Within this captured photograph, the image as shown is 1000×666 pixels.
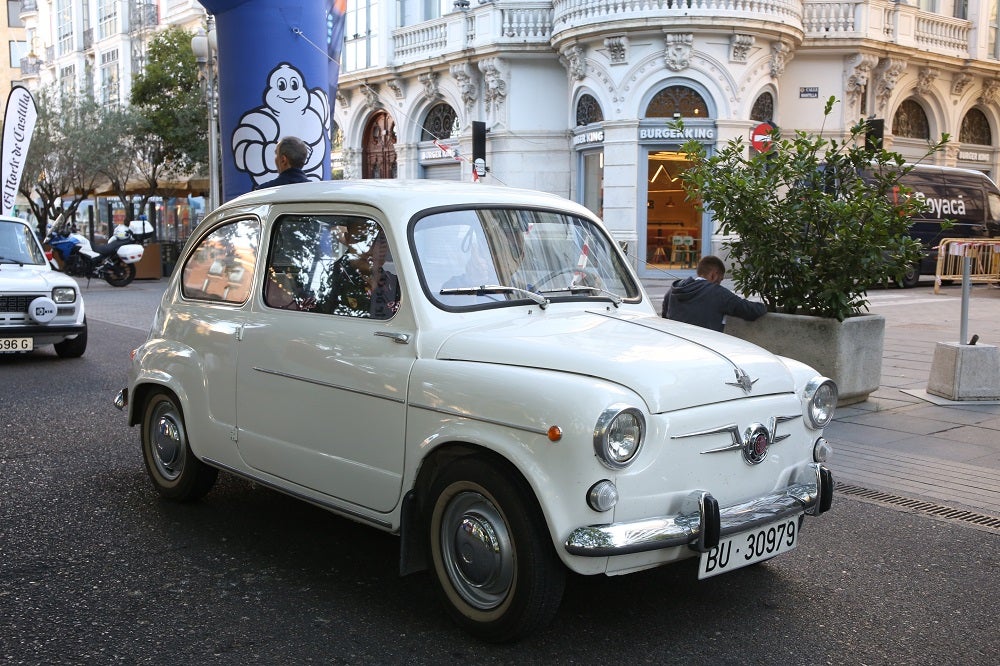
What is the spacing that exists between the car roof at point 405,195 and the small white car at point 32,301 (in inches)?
275

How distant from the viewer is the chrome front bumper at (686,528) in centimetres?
335

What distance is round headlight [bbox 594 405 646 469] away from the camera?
11.0ft

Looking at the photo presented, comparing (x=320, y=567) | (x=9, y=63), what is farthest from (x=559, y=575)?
(x=9, y=63)

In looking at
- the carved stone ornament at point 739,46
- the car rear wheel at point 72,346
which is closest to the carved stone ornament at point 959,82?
the carved stone ornament at point 739,46

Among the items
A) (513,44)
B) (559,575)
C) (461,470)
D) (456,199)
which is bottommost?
(559,575)

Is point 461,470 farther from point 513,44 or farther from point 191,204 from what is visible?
point 191,204

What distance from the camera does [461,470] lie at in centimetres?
370

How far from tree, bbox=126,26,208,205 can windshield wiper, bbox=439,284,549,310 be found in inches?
1162

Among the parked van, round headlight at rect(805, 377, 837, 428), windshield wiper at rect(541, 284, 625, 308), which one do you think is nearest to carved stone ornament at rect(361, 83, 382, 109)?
the parked van

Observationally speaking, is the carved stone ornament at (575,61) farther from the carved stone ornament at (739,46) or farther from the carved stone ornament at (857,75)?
the carved stone ornament at (857,75)

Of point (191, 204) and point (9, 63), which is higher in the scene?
point (9, 63)

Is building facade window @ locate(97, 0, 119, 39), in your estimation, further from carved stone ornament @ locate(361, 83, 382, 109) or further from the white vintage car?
the white vintage car

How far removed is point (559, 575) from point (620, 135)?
2325 centimetres

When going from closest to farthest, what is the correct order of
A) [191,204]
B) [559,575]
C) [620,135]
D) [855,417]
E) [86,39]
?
[559,575]
[855,417]
[620,135]
[191,204]
[86,39]
